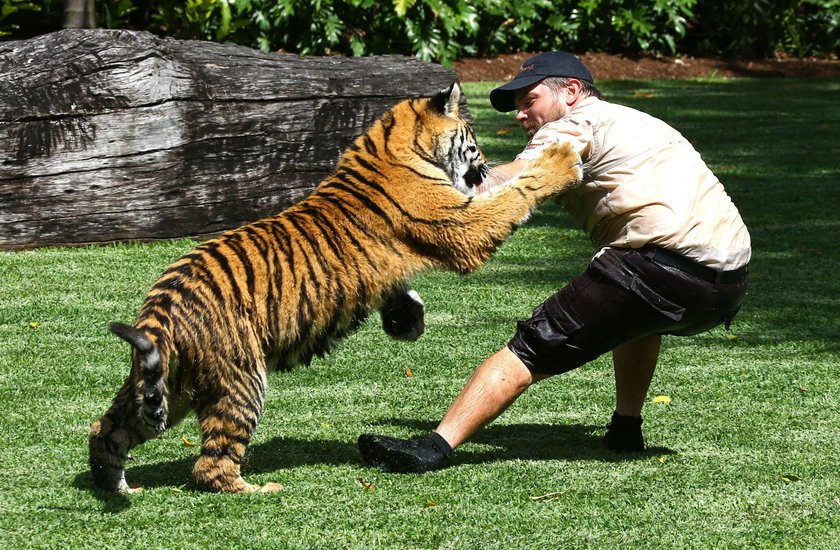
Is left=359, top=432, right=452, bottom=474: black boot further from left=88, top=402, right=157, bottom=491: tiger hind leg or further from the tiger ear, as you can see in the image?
the tiger ear

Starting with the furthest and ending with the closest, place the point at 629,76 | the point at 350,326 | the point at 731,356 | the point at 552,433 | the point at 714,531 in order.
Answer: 1. the point at 629,76
2. the point at 731,356
3. the point at 552,433
4. the point at 350,326
5. the point at 714,531

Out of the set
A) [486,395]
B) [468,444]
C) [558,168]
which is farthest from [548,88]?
[468,444]

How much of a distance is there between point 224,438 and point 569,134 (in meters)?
1.92

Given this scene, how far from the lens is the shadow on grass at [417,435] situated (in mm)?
4926

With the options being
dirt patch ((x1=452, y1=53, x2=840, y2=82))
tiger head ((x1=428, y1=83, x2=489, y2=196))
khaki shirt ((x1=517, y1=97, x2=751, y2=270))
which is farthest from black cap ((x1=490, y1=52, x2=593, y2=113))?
dirt patch ((x1=452, y1=53, x2=840, y2=82))

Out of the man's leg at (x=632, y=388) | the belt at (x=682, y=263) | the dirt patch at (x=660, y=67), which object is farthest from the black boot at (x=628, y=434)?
the dirt patch at (x=660, y=67)

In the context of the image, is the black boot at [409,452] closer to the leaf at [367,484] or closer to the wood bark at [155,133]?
the leaf at [367,484]

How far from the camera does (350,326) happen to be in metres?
5.06

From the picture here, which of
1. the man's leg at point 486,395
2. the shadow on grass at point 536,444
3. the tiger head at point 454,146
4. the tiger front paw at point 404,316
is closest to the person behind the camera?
the man's leg at point 486,395

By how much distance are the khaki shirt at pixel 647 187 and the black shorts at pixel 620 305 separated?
0.08m

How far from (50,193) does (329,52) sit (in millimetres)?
8562

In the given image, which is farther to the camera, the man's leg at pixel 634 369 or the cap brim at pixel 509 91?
the man's leg at pixel 634 369

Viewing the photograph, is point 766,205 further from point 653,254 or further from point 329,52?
point 329,52

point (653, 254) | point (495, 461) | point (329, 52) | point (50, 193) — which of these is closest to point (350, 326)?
point (495, 461)
